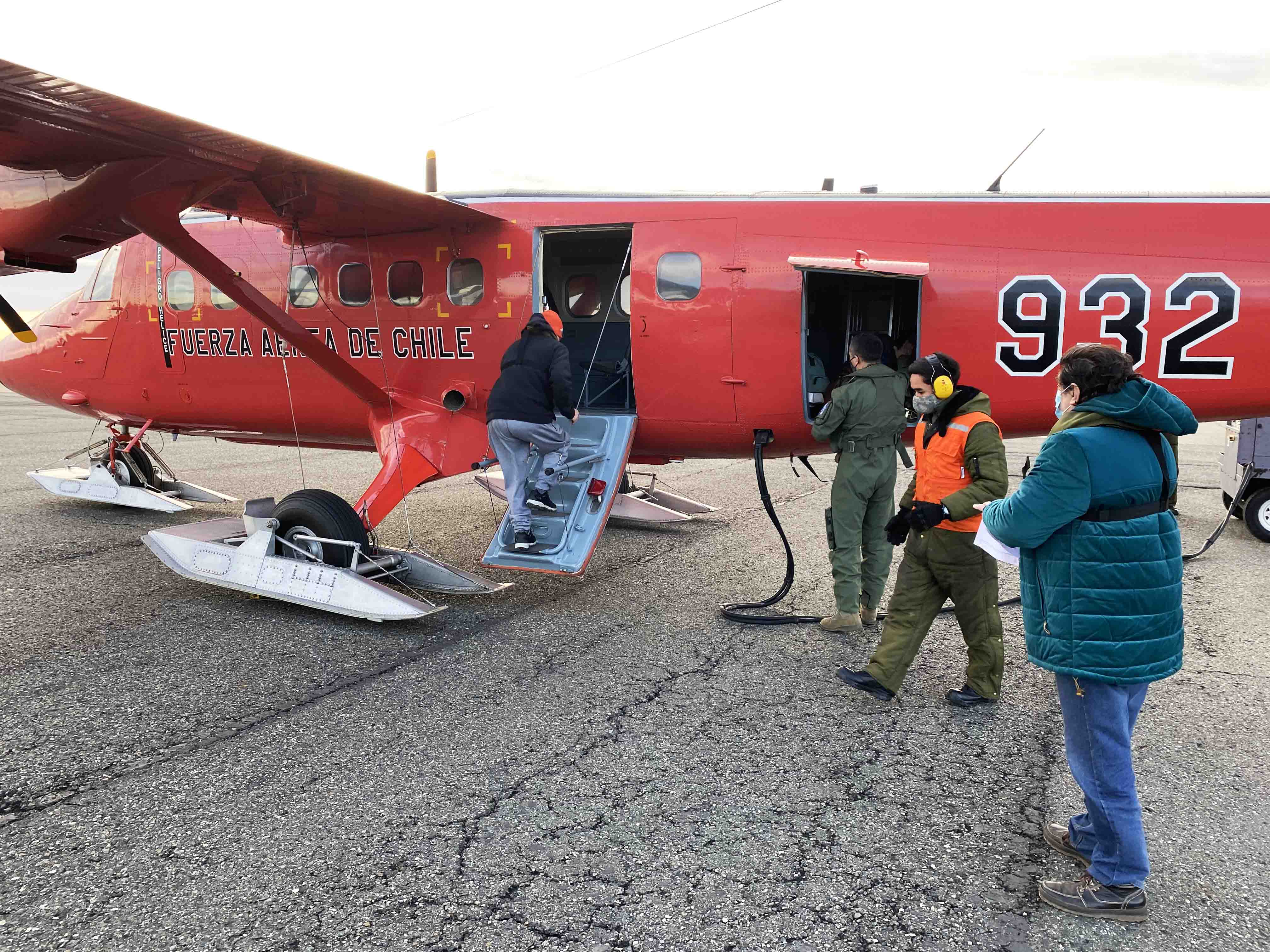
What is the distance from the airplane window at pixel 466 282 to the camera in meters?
7.04

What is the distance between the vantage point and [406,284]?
7.32 m

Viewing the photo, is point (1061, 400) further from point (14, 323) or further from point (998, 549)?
point (14, 323)

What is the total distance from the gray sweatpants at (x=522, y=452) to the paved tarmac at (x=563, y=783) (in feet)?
2.68

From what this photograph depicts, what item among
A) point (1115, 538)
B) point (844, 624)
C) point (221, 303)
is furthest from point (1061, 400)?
point (221, 303)

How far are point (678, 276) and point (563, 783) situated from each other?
396cm

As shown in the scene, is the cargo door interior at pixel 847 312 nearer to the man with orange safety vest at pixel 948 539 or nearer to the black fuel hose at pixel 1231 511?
the man with orange safety vest at pixel 948 539

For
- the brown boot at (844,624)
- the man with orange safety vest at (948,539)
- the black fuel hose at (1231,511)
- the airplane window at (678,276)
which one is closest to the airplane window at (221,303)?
the airplane window at (678,276)

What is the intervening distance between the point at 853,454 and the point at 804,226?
70.2 inches

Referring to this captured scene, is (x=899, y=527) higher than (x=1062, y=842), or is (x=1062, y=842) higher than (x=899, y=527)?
(x=899, y=527)

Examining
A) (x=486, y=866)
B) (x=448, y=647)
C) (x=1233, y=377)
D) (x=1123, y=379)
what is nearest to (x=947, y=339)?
(x=1233, y=377)

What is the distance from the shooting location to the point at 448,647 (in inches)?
221

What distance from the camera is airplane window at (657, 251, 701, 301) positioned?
637cm

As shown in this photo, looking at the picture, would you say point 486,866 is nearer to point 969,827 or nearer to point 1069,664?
point 969,827

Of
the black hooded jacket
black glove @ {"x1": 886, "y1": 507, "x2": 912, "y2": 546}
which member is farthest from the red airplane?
black glove @ {"x1": 886, "y1": 507, "x2": 912, "y2": 546}
